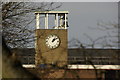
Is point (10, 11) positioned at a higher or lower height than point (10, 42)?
higher

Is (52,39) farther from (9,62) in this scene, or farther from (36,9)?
(9,62)

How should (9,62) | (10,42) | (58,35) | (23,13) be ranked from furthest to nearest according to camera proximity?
(58,35)
(23,13)
(10,42)
(9,62)

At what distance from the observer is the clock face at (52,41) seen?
29.7m

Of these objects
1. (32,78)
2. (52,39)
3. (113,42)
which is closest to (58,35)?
(52,39)

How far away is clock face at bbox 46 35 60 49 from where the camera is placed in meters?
29.7

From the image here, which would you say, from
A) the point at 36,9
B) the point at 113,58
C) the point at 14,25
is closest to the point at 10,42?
the point at 14,25

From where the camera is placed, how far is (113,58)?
614 centimetres

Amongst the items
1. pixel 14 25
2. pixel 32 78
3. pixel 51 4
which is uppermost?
pixel 51 4

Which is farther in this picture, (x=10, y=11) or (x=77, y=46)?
(x=10, y=11)

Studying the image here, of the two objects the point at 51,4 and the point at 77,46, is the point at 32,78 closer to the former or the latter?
the point at 77,46

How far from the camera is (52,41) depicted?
3006 centimetres

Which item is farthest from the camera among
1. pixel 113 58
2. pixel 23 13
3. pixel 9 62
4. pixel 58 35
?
pixel 58 35

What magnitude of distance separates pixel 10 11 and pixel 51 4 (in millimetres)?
1349

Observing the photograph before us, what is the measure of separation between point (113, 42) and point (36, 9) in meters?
4.41
